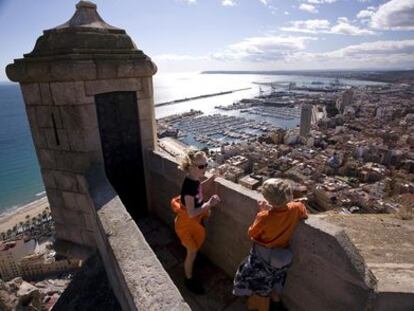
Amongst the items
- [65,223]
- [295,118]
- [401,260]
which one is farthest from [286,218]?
[295,118]

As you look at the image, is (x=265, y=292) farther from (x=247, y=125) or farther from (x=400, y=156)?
(x=247, y=125)

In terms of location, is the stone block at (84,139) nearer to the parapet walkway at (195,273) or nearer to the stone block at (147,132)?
the stone block at (147,132)

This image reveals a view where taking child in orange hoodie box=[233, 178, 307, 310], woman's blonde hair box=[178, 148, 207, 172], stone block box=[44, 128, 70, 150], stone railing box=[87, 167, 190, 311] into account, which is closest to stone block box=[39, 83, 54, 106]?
stone block box=[44, 128, 70, 150]

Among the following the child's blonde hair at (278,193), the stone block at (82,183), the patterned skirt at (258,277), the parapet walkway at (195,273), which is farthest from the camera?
the stone block at (82,183)

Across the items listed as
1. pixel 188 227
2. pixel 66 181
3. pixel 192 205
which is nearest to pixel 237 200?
pixel 192 205

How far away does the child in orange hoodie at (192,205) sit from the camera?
2.61m

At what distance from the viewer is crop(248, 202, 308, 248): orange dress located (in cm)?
204

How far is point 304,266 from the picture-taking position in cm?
221

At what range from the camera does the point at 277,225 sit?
80.3 inches

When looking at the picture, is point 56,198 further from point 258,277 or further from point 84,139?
point 258,277

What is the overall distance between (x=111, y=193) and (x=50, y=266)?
22.1 metres

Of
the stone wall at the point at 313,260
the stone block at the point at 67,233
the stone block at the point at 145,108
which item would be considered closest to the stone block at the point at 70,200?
the stone block at the point at 67,233

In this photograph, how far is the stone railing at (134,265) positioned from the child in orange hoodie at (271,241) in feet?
2.64

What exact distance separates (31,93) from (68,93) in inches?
25.0
